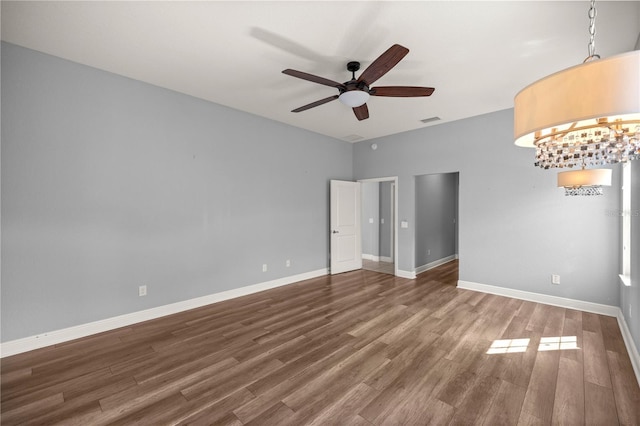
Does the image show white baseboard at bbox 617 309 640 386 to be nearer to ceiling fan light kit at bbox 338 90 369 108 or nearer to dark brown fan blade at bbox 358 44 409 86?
dark brown fan blade at bbox 358 44 409 86

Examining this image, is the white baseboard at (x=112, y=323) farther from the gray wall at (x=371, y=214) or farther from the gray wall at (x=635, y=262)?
the gray wall at (x=635, y=262)

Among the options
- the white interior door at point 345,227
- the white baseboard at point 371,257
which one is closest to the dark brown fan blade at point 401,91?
the white interior door at point 345,227

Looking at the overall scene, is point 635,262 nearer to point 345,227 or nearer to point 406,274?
point 406,274

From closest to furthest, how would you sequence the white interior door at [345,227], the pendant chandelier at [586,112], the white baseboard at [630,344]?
the pendant chandelier at [586,112] < the white baseboard at [630,344] < the white interior door at [345,227]

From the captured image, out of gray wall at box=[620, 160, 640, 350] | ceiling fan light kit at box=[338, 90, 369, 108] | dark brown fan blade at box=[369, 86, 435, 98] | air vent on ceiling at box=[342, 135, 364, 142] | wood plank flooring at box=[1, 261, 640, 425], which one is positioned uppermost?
air vent on ceiling at box=[342, 135, 364, 142]

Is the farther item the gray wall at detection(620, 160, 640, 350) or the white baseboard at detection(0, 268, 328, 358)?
the white baseboard at detection(0, 268, 328, 358)

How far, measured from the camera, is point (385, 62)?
7.65 ft

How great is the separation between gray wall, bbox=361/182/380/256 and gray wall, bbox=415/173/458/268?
4.75ft

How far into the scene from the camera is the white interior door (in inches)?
234

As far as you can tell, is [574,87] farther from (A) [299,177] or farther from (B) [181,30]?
(A) [299,177]

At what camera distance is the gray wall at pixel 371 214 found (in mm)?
7557

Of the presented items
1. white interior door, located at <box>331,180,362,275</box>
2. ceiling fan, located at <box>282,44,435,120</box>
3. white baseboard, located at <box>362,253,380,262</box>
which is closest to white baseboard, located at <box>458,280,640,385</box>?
white interior door, located at <box>331,180,362,275</box>

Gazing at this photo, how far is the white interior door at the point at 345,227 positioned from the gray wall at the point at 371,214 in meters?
1.25

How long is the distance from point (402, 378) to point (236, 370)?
1.43 metres
